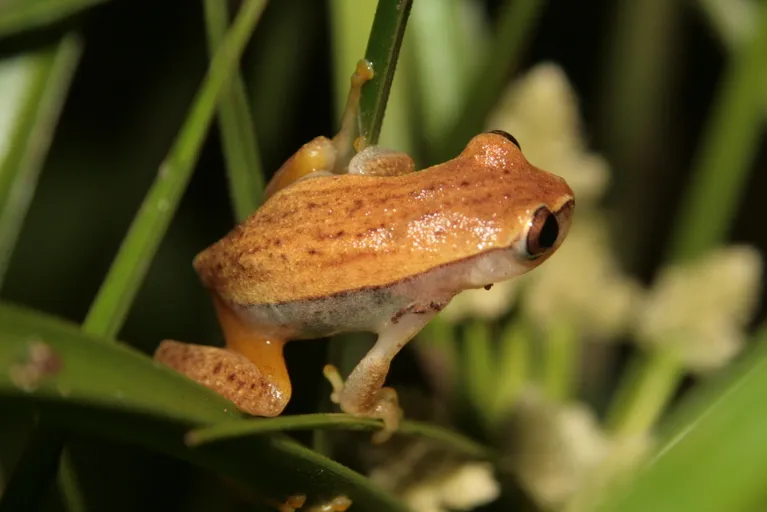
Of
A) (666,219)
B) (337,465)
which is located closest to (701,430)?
(337,465)

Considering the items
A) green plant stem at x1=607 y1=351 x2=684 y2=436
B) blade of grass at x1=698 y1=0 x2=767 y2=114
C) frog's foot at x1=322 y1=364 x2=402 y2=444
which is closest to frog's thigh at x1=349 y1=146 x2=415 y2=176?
frog's foot at x1=322 y1=364 x2=402 y2=444

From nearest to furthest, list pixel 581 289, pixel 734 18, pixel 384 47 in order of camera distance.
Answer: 1. pixel 384 47
2. pixel 581 289
3. pixel 734 18

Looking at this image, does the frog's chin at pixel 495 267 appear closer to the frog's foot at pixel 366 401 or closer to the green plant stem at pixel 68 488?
the frog's foot at pixel 366 401

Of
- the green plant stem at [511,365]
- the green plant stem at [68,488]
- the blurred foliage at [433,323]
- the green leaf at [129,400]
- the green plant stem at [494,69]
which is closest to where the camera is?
the green leaf at [129,400]

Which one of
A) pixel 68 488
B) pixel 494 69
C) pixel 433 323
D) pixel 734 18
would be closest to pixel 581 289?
pixel 433 323

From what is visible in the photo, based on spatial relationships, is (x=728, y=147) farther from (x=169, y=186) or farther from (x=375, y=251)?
(x=169, y=186)

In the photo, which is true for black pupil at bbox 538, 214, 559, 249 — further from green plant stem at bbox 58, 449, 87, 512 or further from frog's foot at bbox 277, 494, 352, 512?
green plant stem at bbox 58, 449, 87, 512

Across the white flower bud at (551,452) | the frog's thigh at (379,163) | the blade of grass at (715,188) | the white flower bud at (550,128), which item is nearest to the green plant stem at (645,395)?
the blade of grass at (715,188)

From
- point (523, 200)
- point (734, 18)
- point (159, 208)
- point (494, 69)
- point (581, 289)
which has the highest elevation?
point (734, 18)
